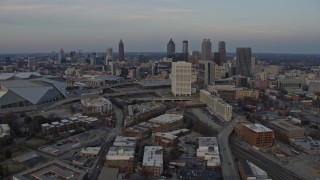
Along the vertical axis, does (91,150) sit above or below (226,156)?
above

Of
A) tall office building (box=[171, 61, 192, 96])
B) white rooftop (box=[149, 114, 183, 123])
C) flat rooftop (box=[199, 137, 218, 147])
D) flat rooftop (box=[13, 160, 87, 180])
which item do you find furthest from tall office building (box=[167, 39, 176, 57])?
flat rooftop (box=[13, 160, 87, 180])

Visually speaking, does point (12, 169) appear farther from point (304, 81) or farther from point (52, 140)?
point (304, 81)

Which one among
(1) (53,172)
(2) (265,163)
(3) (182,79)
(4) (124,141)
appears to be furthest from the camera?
(3) (182,79)

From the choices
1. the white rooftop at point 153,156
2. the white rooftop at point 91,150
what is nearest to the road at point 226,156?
the white rooftop at point 153,156

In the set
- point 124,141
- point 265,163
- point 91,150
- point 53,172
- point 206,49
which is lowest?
point 265,163

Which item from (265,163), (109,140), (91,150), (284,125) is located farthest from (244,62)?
(91,150)

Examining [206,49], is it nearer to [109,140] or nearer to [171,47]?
[171,47]

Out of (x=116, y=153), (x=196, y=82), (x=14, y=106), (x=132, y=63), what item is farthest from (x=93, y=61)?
(x=116, y=153)
